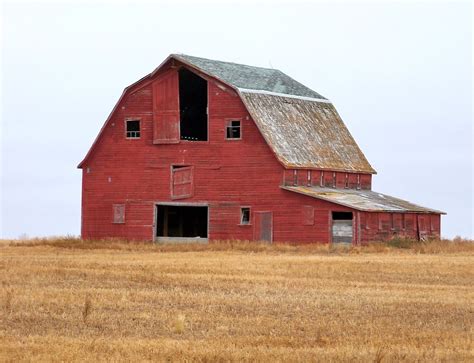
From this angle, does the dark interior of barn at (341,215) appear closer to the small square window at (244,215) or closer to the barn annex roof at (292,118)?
the barn annex roof at (292,118)

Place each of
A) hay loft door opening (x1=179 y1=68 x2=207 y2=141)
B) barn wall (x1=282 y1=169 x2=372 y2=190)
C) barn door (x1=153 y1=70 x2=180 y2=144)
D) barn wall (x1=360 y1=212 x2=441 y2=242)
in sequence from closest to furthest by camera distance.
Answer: barn wall (x1=360 y1=212 x2=441 y2=242), barn wall (x1=282 y1=169 x2=372 y2=190), barn door (x1=153 y1=70 x2=180 y2=144), hay loft door opening (x1=179 y1=68 x2=207 y2=141)

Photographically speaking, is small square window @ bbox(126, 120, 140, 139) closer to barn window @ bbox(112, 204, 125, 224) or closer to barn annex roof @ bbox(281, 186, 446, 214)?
barn window @ bbox(112, 204, 125, 224)

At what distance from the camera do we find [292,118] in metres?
62.1

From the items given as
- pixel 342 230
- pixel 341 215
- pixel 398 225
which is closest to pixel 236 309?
pixel 342 230

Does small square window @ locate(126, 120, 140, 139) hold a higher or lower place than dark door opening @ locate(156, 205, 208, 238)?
higher

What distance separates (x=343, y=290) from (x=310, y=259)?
14.0 metres

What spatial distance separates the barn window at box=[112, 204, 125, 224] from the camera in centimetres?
6075

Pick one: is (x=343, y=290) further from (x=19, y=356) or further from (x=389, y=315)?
(x=19, y=356)

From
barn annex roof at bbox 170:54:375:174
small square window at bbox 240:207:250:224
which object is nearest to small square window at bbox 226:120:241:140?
barn annex roof at bbox 170:54:375:174

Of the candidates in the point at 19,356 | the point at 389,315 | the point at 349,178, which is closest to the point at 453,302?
the point at 389,315

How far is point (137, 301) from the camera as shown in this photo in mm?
26938

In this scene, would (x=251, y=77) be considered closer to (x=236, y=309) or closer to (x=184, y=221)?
(x=184, y=221)

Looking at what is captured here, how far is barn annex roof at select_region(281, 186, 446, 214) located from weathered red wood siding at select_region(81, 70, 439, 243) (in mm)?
397

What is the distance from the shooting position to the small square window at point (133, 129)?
60688 millimetres
